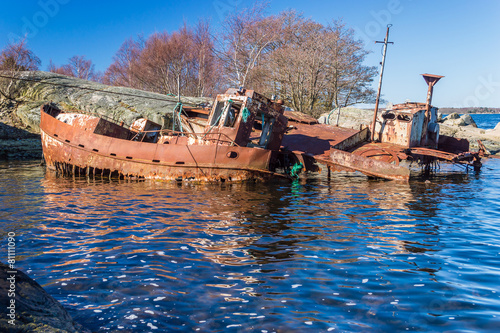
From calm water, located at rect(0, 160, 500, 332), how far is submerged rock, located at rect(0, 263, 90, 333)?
670mm

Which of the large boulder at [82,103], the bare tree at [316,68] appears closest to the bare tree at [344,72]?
the bare tree at [316,68]

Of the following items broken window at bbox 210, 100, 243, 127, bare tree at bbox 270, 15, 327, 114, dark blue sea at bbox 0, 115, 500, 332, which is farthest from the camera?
bare tree at bbox 270, 15, 327, 114

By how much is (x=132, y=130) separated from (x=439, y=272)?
14.3m

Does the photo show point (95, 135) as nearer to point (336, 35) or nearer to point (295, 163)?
point (295, 163)

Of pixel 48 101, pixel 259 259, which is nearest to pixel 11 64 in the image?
pixel 48 101

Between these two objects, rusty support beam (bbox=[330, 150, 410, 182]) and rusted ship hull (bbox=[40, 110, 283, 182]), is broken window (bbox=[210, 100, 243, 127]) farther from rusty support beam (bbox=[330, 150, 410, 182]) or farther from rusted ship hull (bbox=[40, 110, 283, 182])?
rusty support beam (bbox=[330, 150, 410, 182])

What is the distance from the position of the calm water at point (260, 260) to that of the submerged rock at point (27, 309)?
67 cm

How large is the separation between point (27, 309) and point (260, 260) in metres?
3.62

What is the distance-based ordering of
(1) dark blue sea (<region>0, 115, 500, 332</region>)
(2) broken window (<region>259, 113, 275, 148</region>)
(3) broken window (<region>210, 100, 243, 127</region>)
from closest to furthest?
(1) dark blue sea (<region>0, 115, 500, 332</region>) < (3) broken window (<region>210, 100, 243, 127</region>) < (2) broken window (<region>259, 113, 275, 148</region>)

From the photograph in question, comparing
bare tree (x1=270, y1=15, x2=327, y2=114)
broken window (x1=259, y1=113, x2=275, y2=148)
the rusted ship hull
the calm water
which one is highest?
bare tree (x1=270, y1=15, x2=327, y2=114)

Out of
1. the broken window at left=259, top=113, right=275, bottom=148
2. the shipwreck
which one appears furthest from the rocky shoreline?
the broken window at left=259, top=113, right=275, bottom=148

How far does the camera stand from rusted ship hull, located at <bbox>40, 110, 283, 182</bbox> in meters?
14.1

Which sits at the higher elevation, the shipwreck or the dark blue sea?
the shipwreck

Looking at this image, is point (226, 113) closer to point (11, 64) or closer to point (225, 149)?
point (225, 149)
